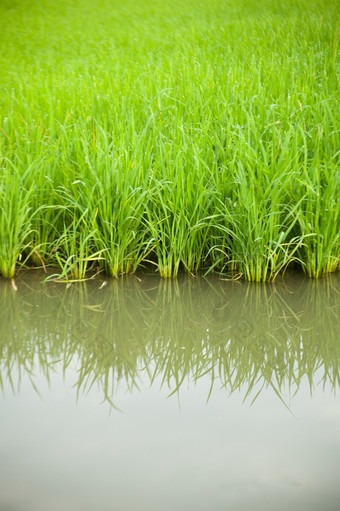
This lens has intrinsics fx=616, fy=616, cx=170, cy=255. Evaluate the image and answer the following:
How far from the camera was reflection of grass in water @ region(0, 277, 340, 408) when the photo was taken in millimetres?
1773

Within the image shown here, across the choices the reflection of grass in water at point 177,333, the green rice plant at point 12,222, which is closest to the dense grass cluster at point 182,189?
the green rice plant at point 12,222

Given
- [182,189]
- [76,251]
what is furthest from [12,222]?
[182,189]

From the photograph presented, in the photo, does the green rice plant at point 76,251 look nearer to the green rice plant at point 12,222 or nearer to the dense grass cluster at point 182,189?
the dense grass cluster at point 182,189

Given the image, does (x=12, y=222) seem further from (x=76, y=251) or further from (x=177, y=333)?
(x=177, y=333)

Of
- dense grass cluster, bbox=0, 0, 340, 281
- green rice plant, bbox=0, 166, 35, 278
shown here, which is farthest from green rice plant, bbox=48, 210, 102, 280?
green rice plant, bbox=0, 166, 35, 278

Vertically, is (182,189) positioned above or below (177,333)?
above

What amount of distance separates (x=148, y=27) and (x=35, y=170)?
545 centimetres

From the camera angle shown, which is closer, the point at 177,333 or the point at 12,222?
the point at 177,333

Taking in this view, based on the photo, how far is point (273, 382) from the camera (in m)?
1.71

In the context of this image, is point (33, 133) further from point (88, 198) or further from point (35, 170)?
point (88, 198)

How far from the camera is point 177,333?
2045 mm

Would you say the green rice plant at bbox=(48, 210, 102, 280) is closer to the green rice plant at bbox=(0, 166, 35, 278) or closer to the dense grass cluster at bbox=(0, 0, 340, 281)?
the dense grass cluster at bbox=(0, 0, 340, 281)

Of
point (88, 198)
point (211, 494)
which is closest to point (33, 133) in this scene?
point (88, 198)

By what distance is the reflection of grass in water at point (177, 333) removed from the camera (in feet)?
5.82
